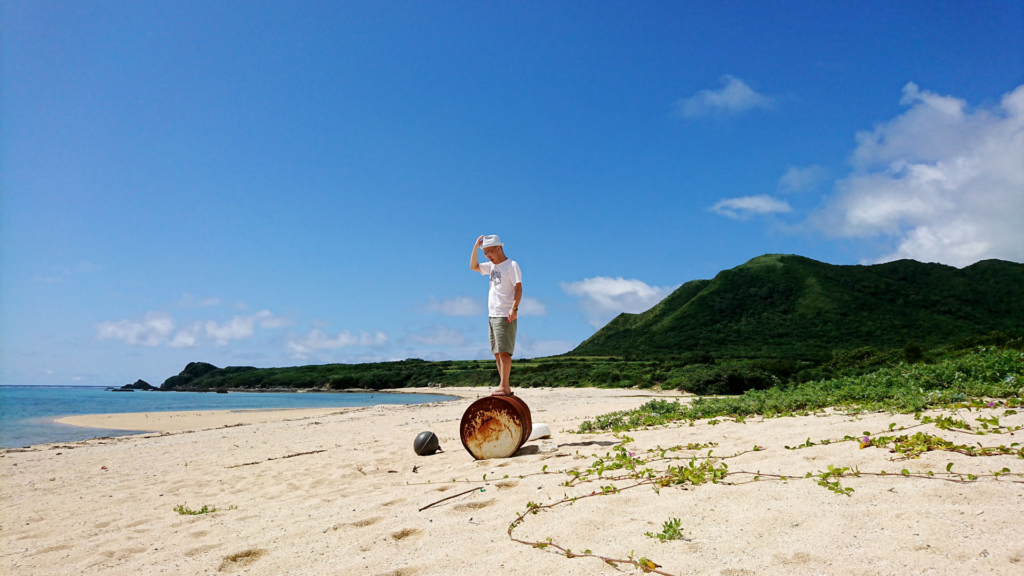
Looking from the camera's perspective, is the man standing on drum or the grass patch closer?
the grass patch

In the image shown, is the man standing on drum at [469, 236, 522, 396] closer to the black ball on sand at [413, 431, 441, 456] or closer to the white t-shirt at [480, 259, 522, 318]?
the white t-shirt at [480, 259, 522, 318]

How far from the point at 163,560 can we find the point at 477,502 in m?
2.22

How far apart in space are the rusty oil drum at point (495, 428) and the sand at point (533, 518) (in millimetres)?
203

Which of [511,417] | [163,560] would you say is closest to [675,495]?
[511,417]

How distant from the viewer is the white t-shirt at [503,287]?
7.07 m

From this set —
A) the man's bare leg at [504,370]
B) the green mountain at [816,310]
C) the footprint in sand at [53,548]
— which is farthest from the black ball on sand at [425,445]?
the green mountain at [816,310]

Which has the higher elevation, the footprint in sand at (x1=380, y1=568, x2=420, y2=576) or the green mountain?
the green mountain

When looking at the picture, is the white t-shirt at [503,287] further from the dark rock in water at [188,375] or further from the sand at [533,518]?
the dark rock in water at [188,375]

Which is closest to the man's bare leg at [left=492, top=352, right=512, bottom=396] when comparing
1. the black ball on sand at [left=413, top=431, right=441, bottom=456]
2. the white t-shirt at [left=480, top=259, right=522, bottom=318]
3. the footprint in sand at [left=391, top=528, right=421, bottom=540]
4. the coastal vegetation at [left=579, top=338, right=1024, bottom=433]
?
the white t-shirt at [left=480, top=259, right=522, bottom=318]

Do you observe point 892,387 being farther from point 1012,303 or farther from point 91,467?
point 1012,303

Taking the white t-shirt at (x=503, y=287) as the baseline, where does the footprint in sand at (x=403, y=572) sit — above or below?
below

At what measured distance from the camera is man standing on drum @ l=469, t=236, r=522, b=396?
7.04m

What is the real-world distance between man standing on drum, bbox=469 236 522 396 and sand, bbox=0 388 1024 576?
1.29 metres

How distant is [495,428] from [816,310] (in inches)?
2824
